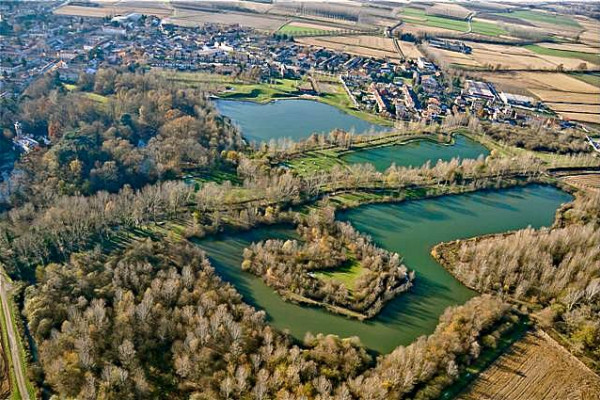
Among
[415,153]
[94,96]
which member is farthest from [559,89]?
[94,96]

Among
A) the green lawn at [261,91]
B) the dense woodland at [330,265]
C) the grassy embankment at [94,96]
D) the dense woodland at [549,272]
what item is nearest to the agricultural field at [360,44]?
the green lawn at [261,91]

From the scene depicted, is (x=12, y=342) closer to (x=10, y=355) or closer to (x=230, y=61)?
(x=10, y=355)

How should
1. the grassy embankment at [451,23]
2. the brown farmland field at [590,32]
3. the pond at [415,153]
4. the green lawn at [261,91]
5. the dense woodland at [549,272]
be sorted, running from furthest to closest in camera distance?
the grassy embankment at [451,23] → the brown farmland field at [590,32] → the green lawn at [261,91] → the pond at [415,153] → the dense woodland at [549,272]

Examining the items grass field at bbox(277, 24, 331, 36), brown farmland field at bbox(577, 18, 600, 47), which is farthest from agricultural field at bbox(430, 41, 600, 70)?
grass field at bbox(277, 24, 331, 36)

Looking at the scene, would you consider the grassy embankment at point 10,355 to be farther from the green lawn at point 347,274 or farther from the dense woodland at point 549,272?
the dense woodland at point 549,272

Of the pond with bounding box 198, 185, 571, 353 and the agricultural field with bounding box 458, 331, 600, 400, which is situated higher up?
the pond with bounding box 198, 185, 571, 353

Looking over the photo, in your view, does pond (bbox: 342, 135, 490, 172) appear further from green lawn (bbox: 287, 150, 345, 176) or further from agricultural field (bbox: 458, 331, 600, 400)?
agricultural field (bbox: 458, 331, 600, 400)
